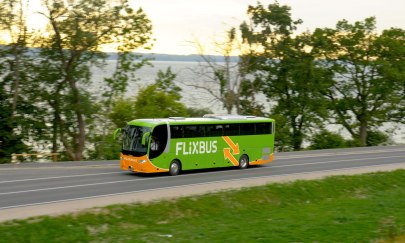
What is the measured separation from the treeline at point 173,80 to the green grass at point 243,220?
18.5 metres

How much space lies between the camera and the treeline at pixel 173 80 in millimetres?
37250

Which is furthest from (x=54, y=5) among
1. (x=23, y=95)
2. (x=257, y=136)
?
(x=257, y=136)

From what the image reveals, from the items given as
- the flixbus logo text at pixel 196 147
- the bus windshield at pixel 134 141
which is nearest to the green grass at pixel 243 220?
the flixbus logo text at pixel 196 147

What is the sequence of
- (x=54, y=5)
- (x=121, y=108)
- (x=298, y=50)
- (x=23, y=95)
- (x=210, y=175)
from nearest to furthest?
(x=210, y=175) → (x=54, y=5) → (x=23, y=95) → (x=121, y=108) → (x=298, y=50)

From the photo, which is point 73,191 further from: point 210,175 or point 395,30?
point 395,30

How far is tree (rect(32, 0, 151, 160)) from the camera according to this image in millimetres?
36688

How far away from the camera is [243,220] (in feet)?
61.6

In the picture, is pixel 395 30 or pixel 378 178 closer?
pixel 378 178

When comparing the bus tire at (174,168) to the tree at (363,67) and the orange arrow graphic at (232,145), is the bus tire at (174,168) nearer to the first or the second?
the orange arrow graphic at (232,145)

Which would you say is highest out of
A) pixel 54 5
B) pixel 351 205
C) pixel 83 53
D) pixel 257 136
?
pixel 54 5

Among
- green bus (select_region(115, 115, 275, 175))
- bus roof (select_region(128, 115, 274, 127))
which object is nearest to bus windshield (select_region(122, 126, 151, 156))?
green bus (select_region(115, 115, 275, 175))

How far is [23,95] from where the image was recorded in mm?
38969

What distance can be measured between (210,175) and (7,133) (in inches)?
629

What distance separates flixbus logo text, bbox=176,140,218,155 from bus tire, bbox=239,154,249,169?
2157 millimetres
